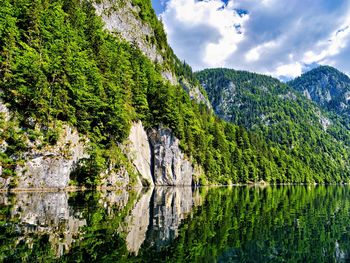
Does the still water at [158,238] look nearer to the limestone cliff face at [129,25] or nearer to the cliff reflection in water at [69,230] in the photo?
the cliff reflection in water at [69,230]

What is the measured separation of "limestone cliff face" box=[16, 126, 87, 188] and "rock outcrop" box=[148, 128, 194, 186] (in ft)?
83.9

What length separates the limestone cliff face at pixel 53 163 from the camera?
36188 mm

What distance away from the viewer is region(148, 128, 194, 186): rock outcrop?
69250 mm

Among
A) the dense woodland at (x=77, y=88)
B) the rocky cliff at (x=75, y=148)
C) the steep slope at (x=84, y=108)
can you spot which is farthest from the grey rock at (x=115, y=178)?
the dense woodland at (x=77, y=88)

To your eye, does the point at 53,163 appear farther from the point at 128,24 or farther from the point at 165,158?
the point at 128,24

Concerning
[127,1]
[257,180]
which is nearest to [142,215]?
[127,1]

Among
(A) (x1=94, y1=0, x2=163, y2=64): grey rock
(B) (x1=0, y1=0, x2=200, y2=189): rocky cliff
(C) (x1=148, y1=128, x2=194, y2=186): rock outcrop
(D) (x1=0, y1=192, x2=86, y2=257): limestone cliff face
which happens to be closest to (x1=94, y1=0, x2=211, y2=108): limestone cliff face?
(A) (x1=94, y1=0, x2=163, y2=64): grey rock

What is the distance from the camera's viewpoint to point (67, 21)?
58812 mm

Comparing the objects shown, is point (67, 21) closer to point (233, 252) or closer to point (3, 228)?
point (3, 228)

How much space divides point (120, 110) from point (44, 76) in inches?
666

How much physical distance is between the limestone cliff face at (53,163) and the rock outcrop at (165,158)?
83.9ft

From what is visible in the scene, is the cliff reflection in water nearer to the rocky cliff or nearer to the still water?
the still water

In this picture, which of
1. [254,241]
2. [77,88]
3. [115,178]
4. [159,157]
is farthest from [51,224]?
[159,157]

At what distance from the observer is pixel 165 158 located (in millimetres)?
69938
